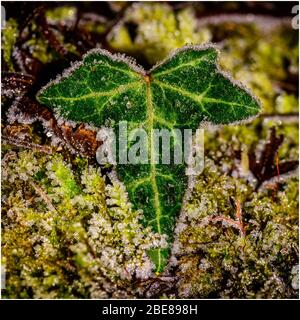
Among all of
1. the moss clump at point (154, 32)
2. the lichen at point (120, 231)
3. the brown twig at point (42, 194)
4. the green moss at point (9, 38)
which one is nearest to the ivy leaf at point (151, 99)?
the lichen at point (120, 231)

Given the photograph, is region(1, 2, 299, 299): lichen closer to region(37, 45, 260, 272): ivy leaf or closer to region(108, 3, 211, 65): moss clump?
region(37, 45, 260, 272): ivy leaf

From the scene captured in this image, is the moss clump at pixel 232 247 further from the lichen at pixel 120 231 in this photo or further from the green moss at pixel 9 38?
the green moss at pixel 9 38

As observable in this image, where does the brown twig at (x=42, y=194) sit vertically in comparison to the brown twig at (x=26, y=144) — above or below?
below

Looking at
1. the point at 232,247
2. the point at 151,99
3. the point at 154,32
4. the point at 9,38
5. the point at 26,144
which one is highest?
the point at 154,32

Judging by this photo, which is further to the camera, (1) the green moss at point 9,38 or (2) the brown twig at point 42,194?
(1) the green moss at point 9,38

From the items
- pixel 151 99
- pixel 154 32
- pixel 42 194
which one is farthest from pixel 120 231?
pixel 154 32

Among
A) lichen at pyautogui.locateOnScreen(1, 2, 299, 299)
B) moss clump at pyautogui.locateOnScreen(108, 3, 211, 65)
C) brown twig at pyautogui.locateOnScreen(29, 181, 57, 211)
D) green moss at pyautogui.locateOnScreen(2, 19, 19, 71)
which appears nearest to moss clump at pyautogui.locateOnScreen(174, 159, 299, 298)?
Answer: lichen at pyautogui.locateOnScreen(1, 2, 299, 299)

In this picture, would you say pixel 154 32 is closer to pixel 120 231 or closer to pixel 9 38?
pixel 9 38
